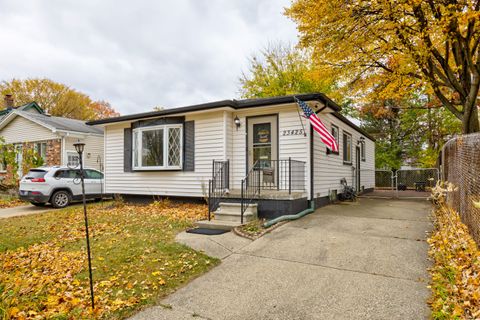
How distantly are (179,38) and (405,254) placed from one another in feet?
40.3

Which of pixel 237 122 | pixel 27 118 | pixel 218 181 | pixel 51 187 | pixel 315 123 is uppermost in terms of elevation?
pixel 27 118

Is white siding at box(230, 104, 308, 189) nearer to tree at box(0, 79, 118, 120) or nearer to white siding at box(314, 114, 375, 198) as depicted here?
white siding at box(314, 114, 375, 198)

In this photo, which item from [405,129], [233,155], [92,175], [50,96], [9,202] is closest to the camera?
[233,155]

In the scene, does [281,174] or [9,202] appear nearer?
[281,174]

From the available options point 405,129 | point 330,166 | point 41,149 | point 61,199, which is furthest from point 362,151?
point 41,149

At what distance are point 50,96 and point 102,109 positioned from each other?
5.86 m

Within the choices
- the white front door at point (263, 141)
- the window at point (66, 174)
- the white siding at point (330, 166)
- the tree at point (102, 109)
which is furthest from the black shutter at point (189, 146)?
the tree at point (102, 109)

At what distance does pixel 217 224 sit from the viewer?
19.9 feet

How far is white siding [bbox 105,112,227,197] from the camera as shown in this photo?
27.7ft

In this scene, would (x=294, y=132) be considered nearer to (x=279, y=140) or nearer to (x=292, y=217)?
(x=279, y=140)

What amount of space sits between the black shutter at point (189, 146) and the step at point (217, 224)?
278 cm

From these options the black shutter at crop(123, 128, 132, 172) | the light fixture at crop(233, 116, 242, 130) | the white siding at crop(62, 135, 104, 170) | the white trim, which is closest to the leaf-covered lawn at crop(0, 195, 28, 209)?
the white siding at crop(62, 135, 104, 170)

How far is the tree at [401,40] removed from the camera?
6824 mm

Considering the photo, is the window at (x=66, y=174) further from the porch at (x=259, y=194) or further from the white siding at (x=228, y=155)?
the porch at (x=259, y=194)
